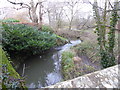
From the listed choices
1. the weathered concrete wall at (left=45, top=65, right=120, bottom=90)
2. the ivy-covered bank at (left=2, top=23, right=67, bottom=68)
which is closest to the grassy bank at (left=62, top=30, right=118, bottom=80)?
the ivy-covered bank at (left=2, top=23, right=67, bottom=68)

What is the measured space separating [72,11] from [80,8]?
1352 mm

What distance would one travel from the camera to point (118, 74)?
3.23ft

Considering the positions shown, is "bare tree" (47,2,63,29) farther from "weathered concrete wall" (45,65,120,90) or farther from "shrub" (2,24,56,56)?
"weathered concrete wall" (45,65,120,90)

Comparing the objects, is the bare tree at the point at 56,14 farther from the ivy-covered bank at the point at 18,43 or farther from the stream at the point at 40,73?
the stream at the point at 40,73

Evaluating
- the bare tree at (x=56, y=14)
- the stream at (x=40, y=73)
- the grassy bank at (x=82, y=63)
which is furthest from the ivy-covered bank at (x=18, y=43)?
the bare tree at (x=56, y=14)

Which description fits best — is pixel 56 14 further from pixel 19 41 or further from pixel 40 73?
pixel 40 73

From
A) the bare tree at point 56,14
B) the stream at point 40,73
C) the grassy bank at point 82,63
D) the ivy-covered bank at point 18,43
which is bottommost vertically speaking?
the stream at point 40,73

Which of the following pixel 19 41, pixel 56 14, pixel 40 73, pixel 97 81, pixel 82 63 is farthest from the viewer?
pixel 56 14

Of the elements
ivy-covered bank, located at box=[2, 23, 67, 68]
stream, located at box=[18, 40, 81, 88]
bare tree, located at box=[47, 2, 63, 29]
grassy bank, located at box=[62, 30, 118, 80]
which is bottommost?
stream, located at box=[18, 40, 81, 88]

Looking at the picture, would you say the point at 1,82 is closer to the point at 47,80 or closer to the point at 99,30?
the point at 47,80

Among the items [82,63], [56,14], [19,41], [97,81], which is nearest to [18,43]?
[19,41]

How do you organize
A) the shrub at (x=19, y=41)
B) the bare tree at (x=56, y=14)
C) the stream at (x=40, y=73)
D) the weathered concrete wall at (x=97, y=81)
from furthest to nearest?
the bare tree at (x=56, y=14)
the shrub at (x=19, y=41)
the stream at (x=40, y=73)
the weathered concrete wall at (x=97, y=81)

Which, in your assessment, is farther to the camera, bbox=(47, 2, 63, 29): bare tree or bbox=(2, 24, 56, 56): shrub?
bbox=(47, 2, 63, 29): bare tree

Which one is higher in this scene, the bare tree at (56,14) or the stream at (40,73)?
the bare tree at (56,14)
